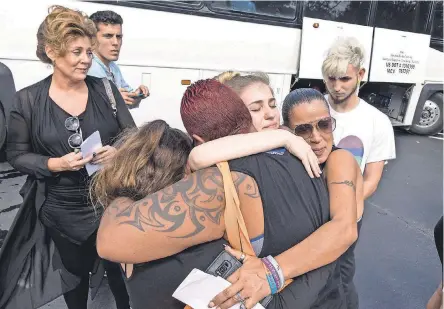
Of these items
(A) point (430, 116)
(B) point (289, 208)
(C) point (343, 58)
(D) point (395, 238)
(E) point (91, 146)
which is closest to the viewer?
(B) point (289, 208)

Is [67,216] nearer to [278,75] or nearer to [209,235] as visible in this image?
[209,235]

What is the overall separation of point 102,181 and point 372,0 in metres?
6.44

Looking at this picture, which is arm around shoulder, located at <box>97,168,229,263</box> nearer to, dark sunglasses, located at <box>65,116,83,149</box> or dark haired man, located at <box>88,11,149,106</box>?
dark sunglasses, located at <box>65,116,83,149</box>

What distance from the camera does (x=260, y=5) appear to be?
18.3 ft

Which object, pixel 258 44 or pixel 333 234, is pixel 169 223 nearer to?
pixel 333 234

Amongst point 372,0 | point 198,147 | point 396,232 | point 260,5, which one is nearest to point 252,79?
point 198,147

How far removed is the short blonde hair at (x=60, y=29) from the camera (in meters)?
2.07

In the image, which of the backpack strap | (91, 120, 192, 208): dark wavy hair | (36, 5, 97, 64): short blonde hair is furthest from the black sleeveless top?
(36, 5, 97, 64): short blonde hair

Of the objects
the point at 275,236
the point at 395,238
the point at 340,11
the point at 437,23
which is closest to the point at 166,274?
the point at 275,236

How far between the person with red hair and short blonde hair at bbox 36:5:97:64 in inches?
45.6

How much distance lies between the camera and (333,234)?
1273 millimetres

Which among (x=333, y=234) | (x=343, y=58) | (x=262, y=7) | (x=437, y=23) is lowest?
(x=333, y=234)

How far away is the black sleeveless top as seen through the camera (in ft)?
3.91

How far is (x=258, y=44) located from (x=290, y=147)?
15.2ft
